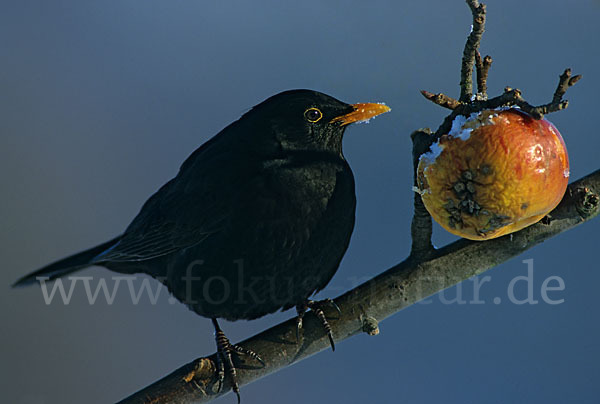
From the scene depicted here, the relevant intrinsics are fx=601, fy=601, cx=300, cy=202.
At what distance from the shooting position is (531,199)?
3.94ft

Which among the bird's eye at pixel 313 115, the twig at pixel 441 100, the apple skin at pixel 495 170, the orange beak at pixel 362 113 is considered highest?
the bird's eye at pixel 313 115

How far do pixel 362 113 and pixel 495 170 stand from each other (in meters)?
0.59

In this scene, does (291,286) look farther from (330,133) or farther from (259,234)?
(330,133)

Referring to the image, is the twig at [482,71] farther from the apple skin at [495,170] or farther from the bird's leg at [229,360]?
the bird's leg at [229,360]

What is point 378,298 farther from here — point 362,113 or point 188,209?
point 188,209

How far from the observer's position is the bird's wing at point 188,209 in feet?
5.64

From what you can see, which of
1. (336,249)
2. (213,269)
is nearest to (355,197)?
(336,249)

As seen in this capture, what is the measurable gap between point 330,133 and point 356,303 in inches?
19.6

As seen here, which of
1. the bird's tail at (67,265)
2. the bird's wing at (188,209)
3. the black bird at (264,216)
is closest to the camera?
the black bird at (264,216)

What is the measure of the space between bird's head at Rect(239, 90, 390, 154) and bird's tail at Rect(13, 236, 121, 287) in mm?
744

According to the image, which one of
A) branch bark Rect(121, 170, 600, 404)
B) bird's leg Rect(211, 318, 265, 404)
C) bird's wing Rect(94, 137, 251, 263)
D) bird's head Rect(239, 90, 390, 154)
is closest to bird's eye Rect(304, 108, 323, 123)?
bird's head Rect(239, 90, 390, 154)

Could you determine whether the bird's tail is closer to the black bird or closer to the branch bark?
the black bird

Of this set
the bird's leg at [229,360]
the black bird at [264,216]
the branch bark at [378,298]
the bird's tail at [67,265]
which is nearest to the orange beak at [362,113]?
the black bird at [264,216]

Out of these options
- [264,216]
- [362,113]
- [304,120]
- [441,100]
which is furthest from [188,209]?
[441,100]
